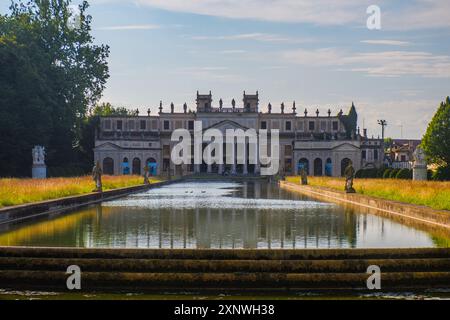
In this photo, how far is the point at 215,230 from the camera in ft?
55.3

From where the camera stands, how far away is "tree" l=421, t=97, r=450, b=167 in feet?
235

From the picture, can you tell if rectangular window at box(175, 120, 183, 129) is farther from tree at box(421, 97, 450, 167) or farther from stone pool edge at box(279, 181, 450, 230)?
stone pool edge at box(279, 181, 450, 230)

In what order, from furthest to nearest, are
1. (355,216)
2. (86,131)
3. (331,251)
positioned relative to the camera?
(86,131) < (355,216) < (331,251)

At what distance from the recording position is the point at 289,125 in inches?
4626

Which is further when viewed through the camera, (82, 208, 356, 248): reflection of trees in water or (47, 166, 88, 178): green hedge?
(47, 166, 88, 178): green hedge

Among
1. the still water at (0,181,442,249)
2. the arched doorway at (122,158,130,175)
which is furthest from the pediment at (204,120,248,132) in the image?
the still water at (0,181,442,249)

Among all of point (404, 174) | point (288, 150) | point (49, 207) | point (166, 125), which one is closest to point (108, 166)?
point (166, 125)

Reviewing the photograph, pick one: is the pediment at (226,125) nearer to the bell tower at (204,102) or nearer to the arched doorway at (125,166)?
the bell tower at (204,102)

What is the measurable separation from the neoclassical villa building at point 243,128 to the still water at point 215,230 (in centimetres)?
8642

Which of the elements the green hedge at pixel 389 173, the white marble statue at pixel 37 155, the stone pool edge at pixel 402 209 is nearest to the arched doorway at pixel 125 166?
the green hedge at pixel 389 173

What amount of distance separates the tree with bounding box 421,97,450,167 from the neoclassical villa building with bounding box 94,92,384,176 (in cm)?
3550

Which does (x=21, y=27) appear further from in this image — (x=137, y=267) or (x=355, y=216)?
(x=137, y=267)
